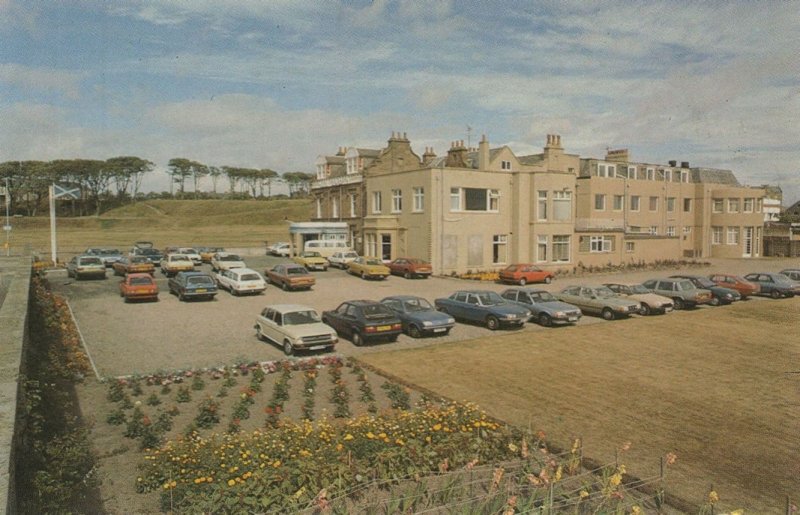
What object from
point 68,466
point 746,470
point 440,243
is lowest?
point 746,470

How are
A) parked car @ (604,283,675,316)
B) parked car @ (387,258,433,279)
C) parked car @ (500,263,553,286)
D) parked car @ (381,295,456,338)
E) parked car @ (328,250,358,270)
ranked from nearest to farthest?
parked car @ (381,295,456,338) < parked car @ (604,283,675,316) < parked car @ (500,263,553,286) < parked car @ (387,258,433,279) < parked car @ (328,250,358,270)

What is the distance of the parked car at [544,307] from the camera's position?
2509 centimetres

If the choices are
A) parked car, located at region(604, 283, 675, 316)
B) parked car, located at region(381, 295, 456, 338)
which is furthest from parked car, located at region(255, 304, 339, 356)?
parked car, located at region(604, 283, 675, 316)

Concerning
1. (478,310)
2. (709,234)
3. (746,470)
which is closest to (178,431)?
(746,470)

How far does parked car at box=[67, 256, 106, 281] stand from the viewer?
125 feet

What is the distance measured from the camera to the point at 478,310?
25109 mm

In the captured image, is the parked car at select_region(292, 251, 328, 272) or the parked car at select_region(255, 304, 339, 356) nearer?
the parked car at select_region(255, 304, 339, 356)

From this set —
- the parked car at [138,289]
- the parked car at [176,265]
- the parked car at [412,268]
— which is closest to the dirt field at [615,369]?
the parked car at [138,289]

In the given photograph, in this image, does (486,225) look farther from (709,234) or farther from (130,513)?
(130,513)

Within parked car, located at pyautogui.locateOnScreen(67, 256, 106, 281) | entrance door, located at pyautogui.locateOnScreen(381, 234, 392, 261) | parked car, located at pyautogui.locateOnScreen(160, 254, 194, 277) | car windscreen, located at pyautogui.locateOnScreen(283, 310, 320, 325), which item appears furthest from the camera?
entrance door, located at pyautogui.locateOnScreen(381, 234, 392, 261)

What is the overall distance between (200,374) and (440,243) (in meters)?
28.2

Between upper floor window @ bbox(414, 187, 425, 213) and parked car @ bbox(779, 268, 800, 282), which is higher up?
upper floor window @ bbox(414, 187, 425, 213)

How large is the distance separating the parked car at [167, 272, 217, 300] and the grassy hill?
1477 inches

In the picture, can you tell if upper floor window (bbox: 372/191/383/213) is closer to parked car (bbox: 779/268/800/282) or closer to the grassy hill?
parked car (bbox: 779/268/800/282)
